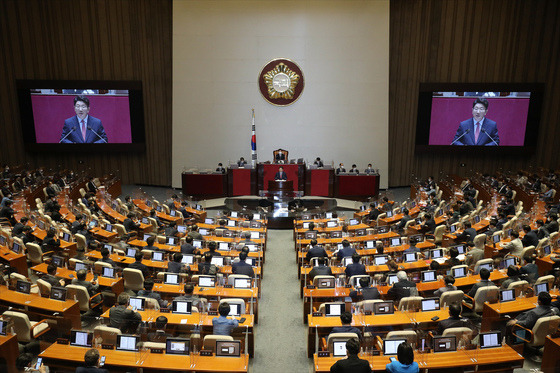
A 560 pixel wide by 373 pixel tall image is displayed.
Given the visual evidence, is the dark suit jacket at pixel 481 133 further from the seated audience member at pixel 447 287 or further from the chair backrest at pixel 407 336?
the chair backrest at pixel 407 336

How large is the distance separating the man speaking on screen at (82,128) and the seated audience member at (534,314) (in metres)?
19.8

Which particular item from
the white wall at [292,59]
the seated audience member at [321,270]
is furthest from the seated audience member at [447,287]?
the white wall at [292,59]

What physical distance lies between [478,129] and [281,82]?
966cm

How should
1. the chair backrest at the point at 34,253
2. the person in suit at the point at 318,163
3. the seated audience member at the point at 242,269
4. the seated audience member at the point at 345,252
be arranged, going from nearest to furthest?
the seated audience member at the point at 242,269
the seated audience member at the point at 345,252
the chair backrest at the point at 34,253
the person in suit at the point at 318,163

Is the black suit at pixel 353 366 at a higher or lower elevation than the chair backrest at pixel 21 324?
higher

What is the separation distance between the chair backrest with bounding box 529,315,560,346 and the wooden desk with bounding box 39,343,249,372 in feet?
14.6

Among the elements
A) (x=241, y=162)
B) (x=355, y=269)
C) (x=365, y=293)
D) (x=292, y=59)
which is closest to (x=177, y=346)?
(x=365, y=293)

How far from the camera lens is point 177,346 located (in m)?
6.33

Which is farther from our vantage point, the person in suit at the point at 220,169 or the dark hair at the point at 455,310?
the person in suit at the point at 220,169

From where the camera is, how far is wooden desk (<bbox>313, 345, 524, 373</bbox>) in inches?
237

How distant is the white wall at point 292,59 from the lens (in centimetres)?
2102

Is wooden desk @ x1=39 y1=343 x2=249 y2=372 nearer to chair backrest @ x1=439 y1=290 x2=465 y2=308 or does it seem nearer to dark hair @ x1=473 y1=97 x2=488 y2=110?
chair backrest @ x1=439 y1=290 x2=465 y2=308

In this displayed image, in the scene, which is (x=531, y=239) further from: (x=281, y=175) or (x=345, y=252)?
(x=281, y=175)

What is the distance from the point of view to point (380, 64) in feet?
69.9
